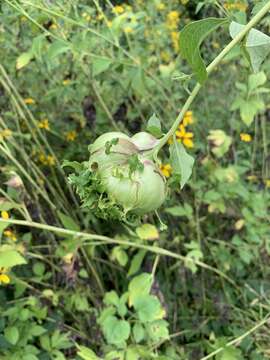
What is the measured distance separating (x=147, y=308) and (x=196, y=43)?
73cm

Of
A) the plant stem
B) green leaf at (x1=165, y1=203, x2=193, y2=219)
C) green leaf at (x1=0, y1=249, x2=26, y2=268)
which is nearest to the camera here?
the plant stem

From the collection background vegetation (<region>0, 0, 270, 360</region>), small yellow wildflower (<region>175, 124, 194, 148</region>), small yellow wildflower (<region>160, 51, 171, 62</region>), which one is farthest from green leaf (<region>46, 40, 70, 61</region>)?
small yellow wildflower (<region>160, 51, 171, 62</region>)

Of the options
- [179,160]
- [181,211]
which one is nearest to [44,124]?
[181,211]

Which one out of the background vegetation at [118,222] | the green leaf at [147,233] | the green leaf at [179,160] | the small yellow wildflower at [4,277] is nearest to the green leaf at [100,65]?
the background vegetation at [118,222]

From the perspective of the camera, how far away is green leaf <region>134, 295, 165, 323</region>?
1104 millimetres

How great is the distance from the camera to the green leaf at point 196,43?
0.49 metres

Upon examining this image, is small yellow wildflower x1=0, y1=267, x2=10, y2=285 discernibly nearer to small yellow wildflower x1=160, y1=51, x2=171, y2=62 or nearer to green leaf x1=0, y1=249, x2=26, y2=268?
green leaf x1=0, y1=249, x2=26, y2=268

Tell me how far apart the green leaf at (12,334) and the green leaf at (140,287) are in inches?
9.7

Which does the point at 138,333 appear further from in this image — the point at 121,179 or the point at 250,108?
the point at 121,179

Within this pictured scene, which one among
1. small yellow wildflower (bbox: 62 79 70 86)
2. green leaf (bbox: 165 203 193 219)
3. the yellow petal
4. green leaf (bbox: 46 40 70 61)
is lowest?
green leaf (bbox: 165 203 193 219)

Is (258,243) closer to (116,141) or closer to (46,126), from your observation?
(46,126)

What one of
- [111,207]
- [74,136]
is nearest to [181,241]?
[74,136]

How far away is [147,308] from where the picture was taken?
1122 mm

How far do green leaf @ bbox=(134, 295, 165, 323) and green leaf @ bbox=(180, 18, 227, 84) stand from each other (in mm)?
704
